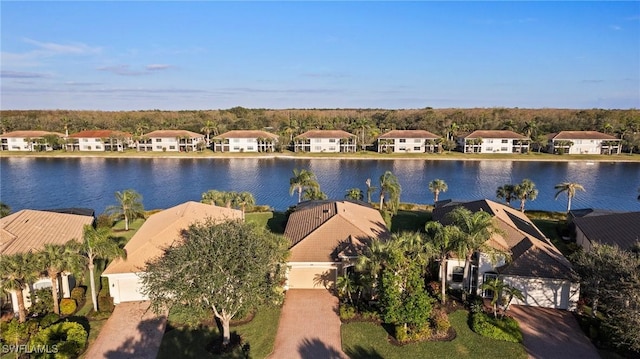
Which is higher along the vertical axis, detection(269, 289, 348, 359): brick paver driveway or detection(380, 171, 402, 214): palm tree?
detection(380, 171, 402, 214): palm tree

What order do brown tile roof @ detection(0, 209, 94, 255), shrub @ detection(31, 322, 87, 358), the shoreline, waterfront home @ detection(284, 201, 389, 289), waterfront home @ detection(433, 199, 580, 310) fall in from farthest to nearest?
the shoreline → waterfront home @ detection(284, 201, 389, 289) → brown tile roof @ detection(0, 209, 94, 255) → waterfront home @ detection(433, 199, 580, 310) → shrub @ detection(31, 322, 87, 358)

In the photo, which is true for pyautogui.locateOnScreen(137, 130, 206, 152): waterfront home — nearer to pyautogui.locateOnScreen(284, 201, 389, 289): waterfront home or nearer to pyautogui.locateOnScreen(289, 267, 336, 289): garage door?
pyautogui.locateOnScreen(284, 201, 389, 289): waterfront home

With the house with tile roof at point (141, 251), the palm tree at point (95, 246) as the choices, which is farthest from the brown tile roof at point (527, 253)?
the palm tree at point (95, 246)

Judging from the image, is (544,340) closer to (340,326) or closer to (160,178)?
(340,326)

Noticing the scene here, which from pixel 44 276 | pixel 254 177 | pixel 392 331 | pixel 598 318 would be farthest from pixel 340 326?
pixel 254 177

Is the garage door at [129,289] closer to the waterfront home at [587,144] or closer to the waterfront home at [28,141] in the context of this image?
the waterfront home at [28,141]

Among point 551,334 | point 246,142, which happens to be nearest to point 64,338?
point 551,334

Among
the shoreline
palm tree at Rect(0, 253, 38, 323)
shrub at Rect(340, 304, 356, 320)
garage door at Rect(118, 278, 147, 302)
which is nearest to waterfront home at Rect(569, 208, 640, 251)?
shrub at Rect(340, 304, 356, 320)
